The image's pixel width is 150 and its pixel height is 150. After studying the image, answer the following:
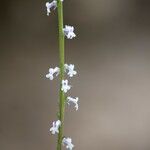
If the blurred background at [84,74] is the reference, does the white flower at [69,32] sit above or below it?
below

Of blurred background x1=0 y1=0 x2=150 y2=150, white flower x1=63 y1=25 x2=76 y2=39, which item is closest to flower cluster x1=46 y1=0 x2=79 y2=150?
white flower x1=63 y1=25 x2=76 y2=39

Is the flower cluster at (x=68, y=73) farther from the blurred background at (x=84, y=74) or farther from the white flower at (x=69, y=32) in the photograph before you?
the blurred background at (x=84, y=74)

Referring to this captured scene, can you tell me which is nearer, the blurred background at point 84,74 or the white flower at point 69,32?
the white flower at point 69,32

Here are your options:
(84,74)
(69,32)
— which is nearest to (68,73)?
(69,32)

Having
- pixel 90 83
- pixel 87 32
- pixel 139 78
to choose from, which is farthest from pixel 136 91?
pixel 87 32

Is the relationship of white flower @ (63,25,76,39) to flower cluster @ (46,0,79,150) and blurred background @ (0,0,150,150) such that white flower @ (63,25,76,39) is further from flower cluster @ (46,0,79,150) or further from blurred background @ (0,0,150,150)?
blurred background @ (0,0,150,150)

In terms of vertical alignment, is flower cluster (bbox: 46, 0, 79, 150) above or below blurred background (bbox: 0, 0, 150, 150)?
below

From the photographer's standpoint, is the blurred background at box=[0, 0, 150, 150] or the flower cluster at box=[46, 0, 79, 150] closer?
the flower cluster at box=[46, 0, 79, 150]

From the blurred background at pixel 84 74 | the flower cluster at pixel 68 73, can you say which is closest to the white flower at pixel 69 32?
the flower cluster at pixel 68 73

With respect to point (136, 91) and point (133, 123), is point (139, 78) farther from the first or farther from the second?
point (133, 123)
